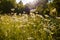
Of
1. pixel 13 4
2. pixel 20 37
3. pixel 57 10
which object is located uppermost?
pixel 20 37

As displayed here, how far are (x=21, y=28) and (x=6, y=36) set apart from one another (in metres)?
0.41

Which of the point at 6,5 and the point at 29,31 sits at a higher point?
the point at 29,31

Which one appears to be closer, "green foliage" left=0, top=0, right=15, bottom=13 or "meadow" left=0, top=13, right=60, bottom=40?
"meadow" left=0, top=13, right=60, bottom=40

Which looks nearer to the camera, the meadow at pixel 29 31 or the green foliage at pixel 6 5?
the meadow at pixel 29 31

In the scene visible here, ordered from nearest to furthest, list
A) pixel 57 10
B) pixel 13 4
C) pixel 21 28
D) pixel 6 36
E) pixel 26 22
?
pixel 6 36, pixel 21 28, pixel 26 22, pixel 57 10, pixel 13 4

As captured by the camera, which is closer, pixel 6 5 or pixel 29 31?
pixel 29 31

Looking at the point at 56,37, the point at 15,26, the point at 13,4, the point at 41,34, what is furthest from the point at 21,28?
the point at 13,4

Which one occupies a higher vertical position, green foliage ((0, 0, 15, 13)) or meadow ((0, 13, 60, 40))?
meadow ((0, 13, 60, 40))

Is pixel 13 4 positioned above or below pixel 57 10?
below

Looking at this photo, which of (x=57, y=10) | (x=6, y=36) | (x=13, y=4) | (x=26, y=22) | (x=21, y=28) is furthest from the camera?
(x=13, y=4)

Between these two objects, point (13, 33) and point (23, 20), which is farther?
point (23, 20)

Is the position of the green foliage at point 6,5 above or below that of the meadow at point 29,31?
below

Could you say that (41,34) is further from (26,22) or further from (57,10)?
(57,10)

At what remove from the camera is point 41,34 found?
3.17 metres
